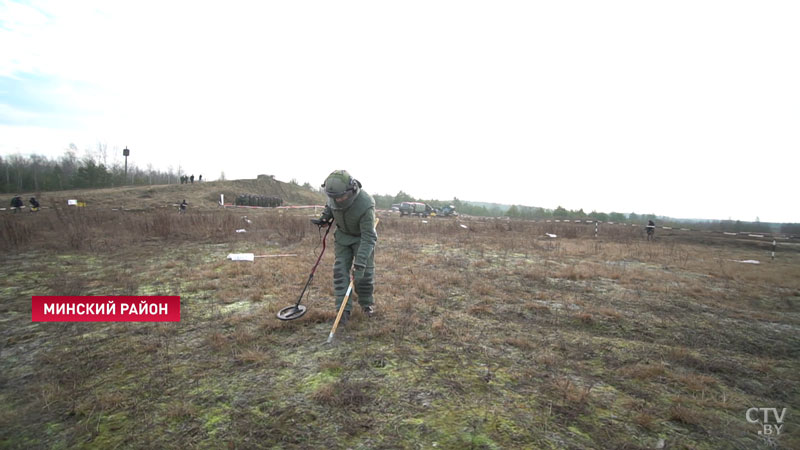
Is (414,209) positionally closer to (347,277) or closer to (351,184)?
(347,277)

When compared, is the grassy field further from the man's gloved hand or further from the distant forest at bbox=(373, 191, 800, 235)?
the distant forest at bbox=(373, 191, 800, 235)

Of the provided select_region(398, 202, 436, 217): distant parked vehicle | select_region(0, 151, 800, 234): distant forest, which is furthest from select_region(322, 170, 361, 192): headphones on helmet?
select_region(0, 151, 800, 234): distant forest

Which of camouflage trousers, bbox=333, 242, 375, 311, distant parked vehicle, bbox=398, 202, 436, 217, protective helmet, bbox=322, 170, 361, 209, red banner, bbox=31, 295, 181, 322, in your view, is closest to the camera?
protective helmet, bbox=322, 170, 361, 209

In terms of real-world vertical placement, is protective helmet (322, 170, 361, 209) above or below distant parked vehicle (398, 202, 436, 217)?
above

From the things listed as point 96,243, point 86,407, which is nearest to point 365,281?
point 86,407

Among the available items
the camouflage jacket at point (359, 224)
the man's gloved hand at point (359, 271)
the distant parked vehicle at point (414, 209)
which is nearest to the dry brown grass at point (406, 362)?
the man's gloved hand at point (359, 271)

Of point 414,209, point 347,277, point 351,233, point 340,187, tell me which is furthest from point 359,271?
point 414,209

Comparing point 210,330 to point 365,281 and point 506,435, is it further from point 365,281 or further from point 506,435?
point 506,435

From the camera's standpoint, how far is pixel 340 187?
425 centimetres

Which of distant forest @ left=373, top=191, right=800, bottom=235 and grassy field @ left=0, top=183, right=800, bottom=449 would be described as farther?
distant forest @ left=373, top=191, right=800, bottom=235

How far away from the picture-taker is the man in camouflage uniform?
434 cm

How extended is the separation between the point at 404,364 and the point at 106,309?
5.11m

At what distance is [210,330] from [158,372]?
1.07m

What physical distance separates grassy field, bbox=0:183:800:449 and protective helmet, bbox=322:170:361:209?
1713 millimetres
